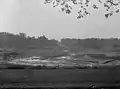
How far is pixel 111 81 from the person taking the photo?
442 inches

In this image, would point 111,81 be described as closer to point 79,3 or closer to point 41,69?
point 41,69

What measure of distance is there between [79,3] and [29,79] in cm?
466

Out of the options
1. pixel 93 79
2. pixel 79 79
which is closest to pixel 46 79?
pixel 79 79

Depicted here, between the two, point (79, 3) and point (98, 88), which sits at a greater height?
point (79, 3)

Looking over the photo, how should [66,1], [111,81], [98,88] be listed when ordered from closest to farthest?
[98,88]
[111,81]
[66,1]

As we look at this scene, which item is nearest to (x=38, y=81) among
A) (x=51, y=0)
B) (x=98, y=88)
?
(x=98, y=88)

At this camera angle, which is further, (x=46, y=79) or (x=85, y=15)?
(x=85, y=15)

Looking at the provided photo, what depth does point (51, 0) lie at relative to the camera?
12312mm

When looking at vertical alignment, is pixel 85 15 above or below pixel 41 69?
above

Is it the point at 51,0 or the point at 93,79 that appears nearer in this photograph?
the point at 93,79

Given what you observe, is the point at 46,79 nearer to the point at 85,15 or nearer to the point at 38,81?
the point at 38,81

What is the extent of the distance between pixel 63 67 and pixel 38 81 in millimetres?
1269

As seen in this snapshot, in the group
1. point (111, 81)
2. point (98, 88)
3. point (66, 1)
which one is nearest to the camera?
point (98, 88)

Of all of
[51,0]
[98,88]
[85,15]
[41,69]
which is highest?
[51,0]
